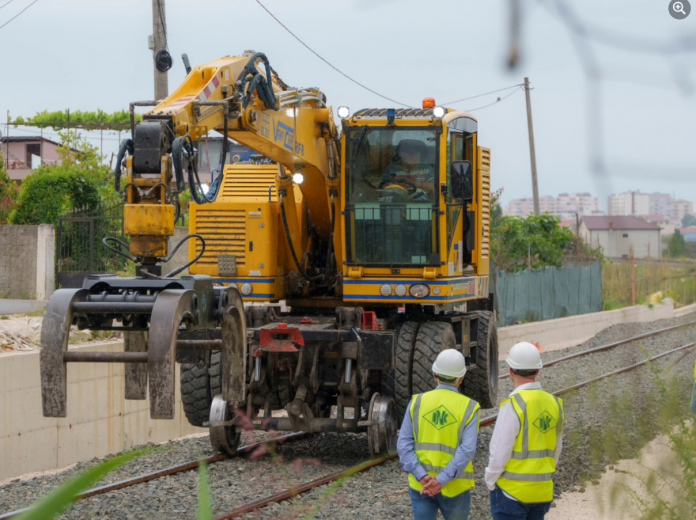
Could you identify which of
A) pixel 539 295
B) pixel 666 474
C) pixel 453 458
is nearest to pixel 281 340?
pixel 453 458

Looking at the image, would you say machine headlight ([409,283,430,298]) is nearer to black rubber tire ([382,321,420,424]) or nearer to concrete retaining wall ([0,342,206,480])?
black rubber tire ([382,321,420,424])

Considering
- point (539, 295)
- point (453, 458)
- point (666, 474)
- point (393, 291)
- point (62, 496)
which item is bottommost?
point (453, 458)

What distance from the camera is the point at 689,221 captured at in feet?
4.52

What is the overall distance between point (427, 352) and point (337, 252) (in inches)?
73.8

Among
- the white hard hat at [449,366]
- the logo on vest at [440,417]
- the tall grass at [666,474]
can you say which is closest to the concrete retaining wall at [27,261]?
the white hard hat at [449,366]

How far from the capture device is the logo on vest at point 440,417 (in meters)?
6.05

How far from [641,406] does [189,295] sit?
12.5 ft

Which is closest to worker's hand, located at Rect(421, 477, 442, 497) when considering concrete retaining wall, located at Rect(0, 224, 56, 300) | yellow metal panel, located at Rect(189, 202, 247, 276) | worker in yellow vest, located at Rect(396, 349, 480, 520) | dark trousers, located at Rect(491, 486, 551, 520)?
worker in yellow vest, located at Rect(396, 349, 480, 520)

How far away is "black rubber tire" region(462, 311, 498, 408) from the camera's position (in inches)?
482

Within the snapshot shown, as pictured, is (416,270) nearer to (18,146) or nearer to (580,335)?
(580,335)

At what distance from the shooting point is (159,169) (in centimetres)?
662

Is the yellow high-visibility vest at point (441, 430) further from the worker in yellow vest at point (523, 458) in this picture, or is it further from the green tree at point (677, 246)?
the green tree at point (677, 246)

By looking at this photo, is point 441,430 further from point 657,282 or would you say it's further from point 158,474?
point 158,474

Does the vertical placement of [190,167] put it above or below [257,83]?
Result: below
